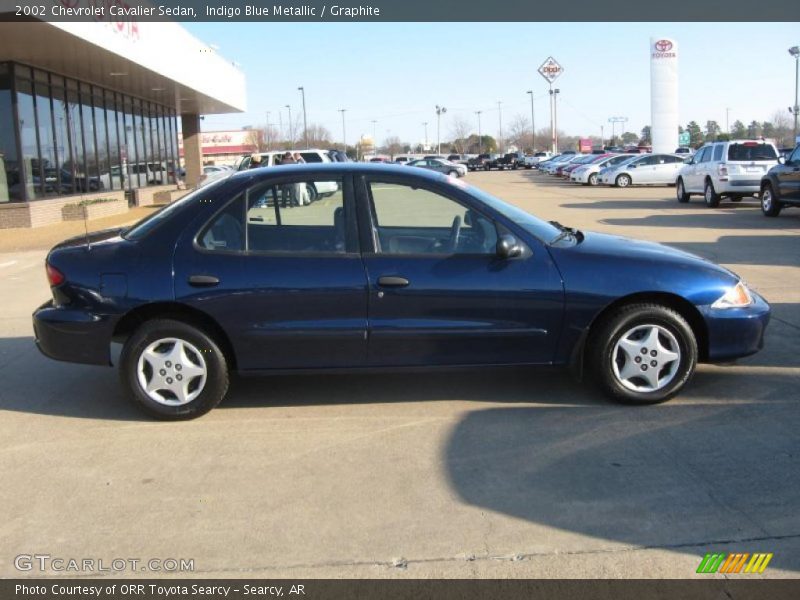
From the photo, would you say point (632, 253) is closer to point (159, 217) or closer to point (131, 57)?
point (159, 217)

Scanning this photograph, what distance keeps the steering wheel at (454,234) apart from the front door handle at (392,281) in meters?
0.39

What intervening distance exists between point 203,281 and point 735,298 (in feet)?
11.3

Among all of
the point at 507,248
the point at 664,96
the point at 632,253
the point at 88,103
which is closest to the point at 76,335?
the point at 507,248

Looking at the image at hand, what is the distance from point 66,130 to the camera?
23.3m

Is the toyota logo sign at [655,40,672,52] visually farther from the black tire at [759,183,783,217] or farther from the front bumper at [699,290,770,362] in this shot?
the front bumper at [699,290,770,362]

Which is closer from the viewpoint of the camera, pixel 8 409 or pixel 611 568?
pixel 611 568

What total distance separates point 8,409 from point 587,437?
3.90 m

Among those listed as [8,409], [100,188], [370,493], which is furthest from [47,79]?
[370,493]

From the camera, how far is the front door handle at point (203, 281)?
501 cm


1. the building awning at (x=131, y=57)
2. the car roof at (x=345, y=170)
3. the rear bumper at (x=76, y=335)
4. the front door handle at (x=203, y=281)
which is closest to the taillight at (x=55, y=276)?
the rear bumper at (x=76, y=335)

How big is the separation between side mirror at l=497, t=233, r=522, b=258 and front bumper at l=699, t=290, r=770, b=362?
4.17ft

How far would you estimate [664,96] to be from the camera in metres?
46.8

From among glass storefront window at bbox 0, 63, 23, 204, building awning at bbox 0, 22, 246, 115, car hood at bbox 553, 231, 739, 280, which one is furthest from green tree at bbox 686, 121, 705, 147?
car hood at bbox 553, 231, 739, 280
